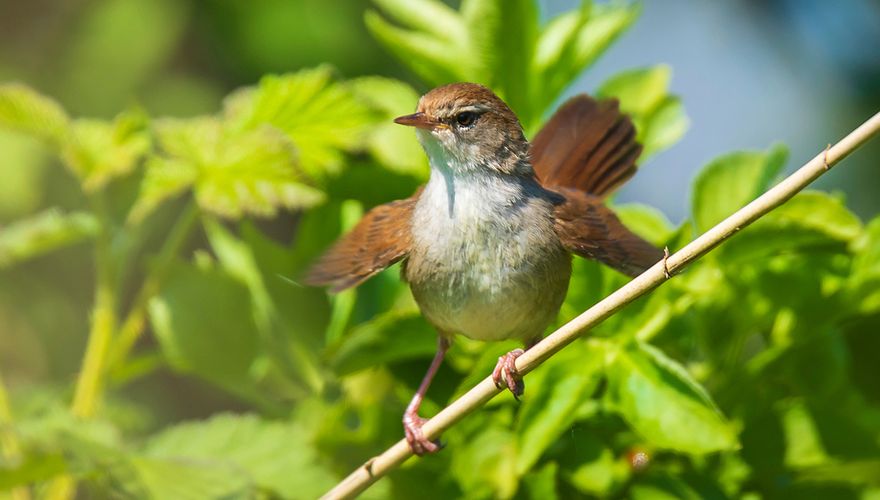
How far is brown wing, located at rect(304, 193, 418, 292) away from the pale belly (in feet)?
0.18

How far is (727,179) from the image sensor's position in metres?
1.75

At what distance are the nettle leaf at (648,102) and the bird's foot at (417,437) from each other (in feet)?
2.02

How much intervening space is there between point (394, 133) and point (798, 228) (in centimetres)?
77

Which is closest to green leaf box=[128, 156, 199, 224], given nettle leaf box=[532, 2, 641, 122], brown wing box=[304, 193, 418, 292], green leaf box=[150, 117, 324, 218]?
green leaf box=[150, 117, 324, 218]

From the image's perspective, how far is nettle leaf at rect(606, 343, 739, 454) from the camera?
1.47 metres

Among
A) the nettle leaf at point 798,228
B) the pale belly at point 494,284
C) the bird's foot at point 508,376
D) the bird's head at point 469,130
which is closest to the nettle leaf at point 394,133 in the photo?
the bird's head at point 469,130

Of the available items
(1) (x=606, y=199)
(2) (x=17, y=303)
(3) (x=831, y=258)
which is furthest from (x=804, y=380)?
(2) (x=17, y=303)

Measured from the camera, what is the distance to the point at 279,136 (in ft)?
6.00

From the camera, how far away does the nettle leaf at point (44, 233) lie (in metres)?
1.88

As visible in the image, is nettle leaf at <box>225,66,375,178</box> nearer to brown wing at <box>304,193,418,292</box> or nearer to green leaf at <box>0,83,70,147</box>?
brown wing at <box>304,193,418,292</box>

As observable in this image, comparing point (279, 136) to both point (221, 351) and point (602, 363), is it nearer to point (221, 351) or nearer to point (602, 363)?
point (221, 351)

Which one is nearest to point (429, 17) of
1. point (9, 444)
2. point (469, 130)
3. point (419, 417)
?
point (469, 130)

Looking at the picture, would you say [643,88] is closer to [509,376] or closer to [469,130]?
[469,130]

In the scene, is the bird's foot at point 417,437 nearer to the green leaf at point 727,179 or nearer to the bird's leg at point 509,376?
the bird's leg at point 509,376
